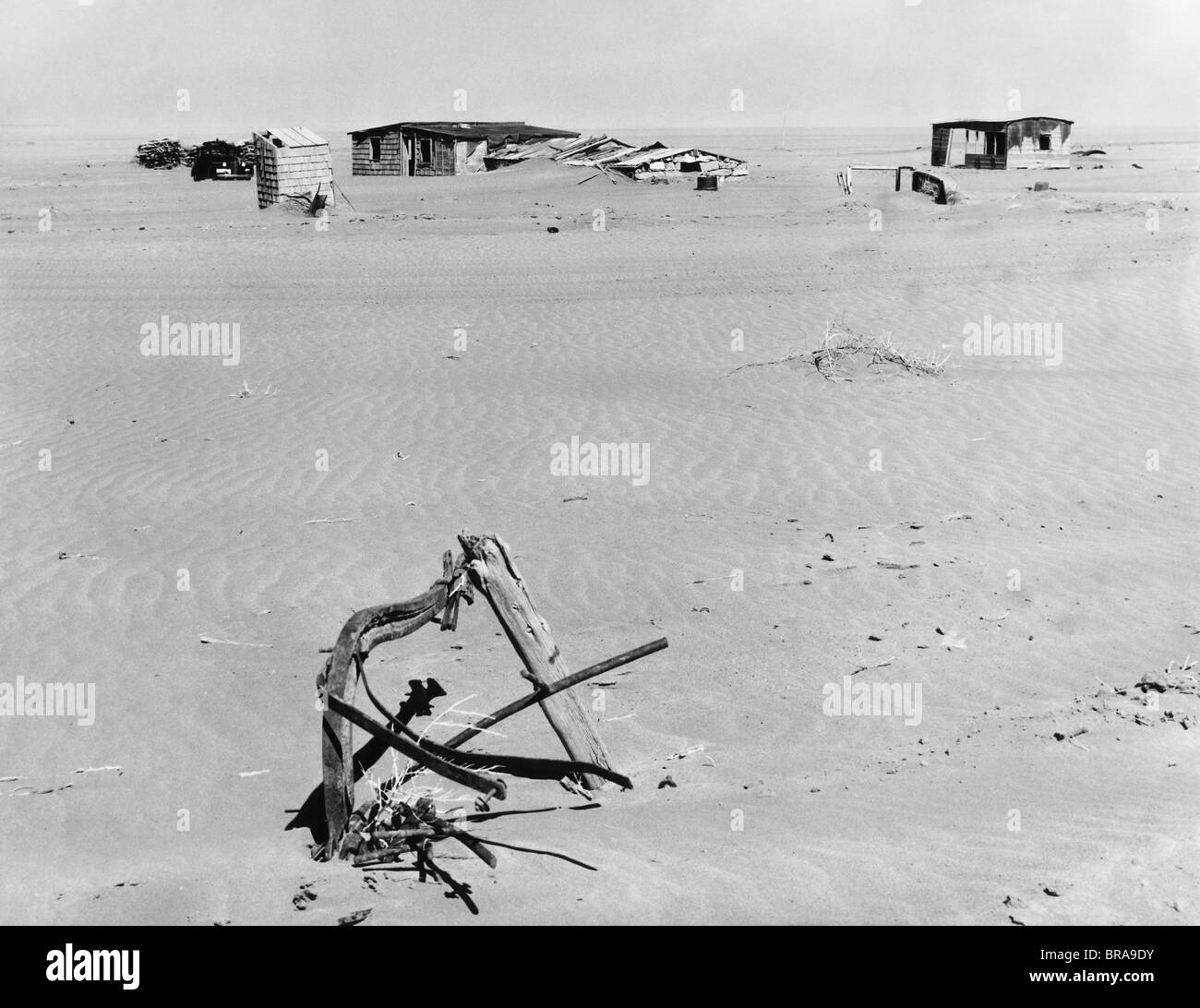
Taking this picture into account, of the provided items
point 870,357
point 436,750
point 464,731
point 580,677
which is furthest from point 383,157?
point 580,677

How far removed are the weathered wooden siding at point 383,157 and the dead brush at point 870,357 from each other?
1029 inches

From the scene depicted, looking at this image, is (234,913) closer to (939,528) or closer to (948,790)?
(948,790)

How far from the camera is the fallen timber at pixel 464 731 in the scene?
421 cm

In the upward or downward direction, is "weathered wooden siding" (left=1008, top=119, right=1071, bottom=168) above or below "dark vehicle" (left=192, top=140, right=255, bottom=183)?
above

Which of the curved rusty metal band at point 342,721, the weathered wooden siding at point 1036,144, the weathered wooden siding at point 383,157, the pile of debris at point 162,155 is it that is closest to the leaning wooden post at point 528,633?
the curved rusty metal band at point 342,721

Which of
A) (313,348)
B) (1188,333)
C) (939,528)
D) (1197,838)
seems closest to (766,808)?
(1197,838)

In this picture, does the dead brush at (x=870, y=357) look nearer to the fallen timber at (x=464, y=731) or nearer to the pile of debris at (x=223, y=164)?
the fallen timber at (x=464, y=731)

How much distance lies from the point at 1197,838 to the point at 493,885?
2507 mm

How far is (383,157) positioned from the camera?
36375 millimetres

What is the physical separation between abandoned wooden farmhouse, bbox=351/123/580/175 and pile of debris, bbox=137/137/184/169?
10.6 m

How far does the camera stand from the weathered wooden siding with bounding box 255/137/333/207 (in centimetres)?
2623

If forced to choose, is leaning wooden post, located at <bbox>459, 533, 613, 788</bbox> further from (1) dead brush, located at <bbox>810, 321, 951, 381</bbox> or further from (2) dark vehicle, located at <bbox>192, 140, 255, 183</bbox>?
(2) dark vehicle, located at <bbox>192, 140, 255, 183</bbox>

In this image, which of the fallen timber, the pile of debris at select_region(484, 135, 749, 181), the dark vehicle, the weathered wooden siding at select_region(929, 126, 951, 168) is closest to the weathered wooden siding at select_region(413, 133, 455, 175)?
the pile of debris at select_region(484, 135, 749, 181)

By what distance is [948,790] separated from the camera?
485cm
